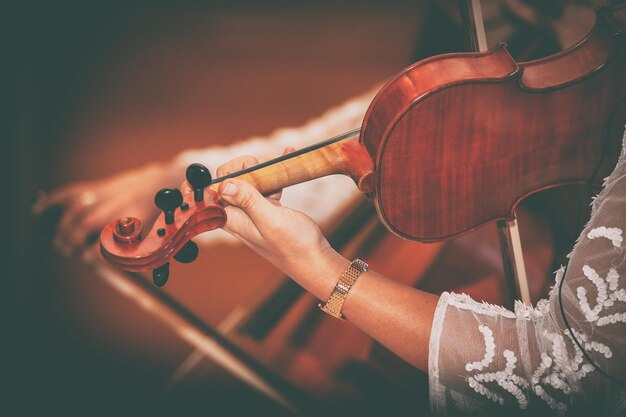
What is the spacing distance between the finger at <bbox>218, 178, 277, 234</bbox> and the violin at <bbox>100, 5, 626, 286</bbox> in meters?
0.02

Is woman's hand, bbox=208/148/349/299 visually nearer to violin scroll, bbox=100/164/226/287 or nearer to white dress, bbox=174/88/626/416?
violin scroll, bbox=100/164/226/287

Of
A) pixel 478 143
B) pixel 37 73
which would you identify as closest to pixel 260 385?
pixel 478 143

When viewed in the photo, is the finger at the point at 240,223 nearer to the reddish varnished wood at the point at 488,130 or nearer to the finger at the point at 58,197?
the reddish varnished wood at the point at 488,130

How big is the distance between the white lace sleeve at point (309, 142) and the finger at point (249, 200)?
0.44 m

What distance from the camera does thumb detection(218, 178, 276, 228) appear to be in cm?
55

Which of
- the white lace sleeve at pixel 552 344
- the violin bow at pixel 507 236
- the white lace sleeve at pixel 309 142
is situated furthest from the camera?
the white lace sleeve at pixel 309 142

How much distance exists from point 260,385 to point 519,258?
0.63 meters

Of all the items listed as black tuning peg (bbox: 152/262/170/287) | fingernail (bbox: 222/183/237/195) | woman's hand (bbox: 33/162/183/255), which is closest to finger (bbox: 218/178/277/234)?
fingernail (bbox: 222/183/237/195)

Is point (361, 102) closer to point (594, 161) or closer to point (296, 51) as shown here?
point (296, 51)

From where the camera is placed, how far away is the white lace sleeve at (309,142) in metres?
1.00

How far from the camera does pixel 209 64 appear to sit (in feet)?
3.10

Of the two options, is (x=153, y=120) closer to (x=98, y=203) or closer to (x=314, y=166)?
(x=98, y=203)

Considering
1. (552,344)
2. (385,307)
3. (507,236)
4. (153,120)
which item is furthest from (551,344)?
(153,120)

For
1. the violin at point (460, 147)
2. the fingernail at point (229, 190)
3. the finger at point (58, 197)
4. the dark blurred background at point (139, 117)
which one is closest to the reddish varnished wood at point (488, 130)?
the violin at point (460, 147)
